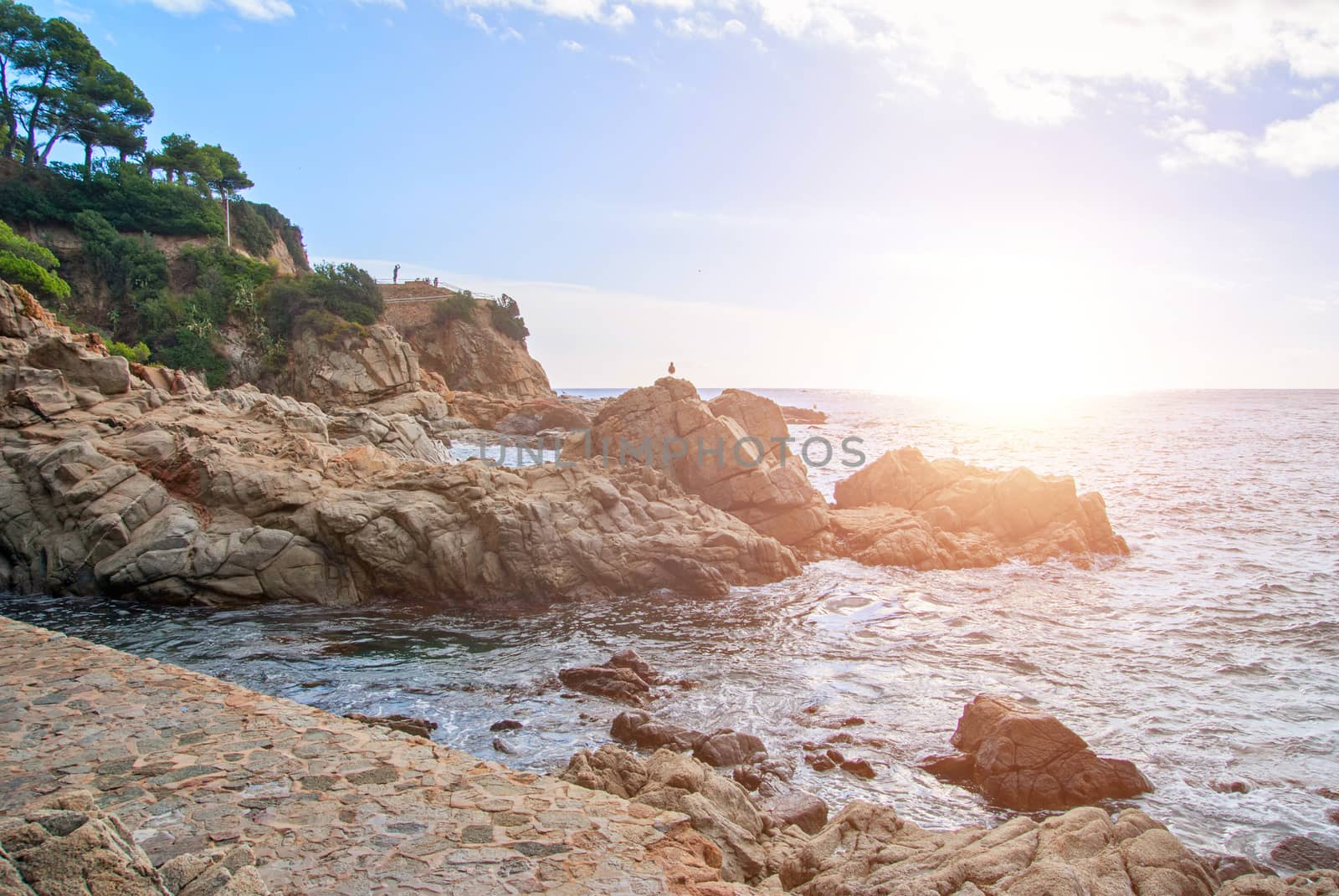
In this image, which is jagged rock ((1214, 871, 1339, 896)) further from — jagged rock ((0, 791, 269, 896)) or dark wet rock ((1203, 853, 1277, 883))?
jagged rock ((0, 791, 269, 896))

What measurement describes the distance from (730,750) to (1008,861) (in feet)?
12.3

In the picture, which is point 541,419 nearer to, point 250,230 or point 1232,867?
point 250,230

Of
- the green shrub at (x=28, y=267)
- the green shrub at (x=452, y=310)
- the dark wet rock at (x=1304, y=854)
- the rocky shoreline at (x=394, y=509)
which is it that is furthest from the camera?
the green shrub at (x=452, y=310)

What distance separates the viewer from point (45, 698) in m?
6.96

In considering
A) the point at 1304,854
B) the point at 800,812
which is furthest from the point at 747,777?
the point at 1304,854

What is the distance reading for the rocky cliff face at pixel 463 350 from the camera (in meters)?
55.9

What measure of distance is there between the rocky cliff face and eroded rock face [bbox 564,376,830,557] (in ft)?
114

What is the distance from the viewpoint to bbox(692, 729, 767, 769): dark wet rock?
27.3 feet

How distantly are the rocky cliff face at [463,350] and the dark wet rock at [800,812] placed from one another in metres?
50.4

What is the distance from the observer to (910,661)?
12172mm

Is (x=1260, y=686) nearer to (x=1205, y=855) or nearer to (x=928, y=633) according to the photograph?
(x=928, y=633)

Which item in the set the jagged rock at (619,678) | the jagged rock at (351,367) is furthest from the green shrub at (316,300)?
the jagged rock at (619,678)

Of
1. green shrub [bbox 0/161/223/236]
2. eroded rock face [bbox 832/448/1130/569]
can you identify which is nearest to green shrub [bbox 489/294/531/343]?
green shrub [bbox 0/161/223/236]

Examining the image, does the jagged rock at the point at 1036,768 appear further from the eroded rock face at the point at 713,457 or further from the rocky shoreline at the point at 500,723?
the eroded rock face at the point at 713,457
